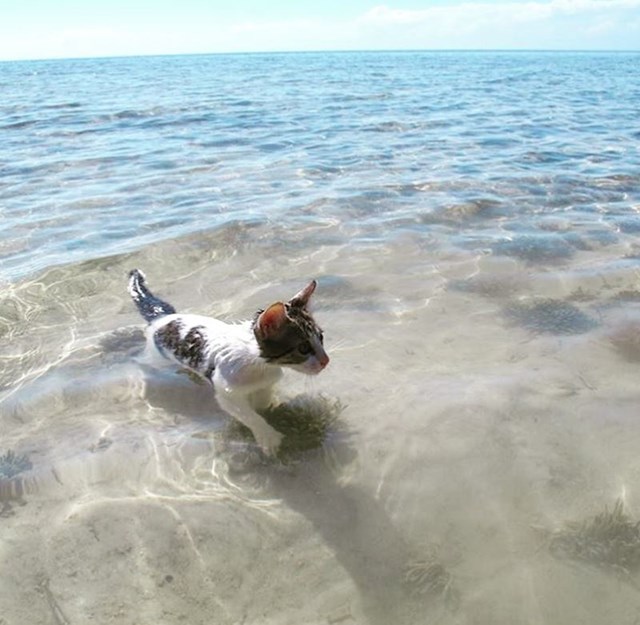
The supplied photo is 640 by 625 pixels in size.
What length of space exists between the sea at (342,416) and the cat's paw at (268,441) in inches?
3.8

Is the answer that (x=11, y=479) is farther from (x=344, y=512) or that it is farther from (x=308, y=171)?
(x=308, y=171)

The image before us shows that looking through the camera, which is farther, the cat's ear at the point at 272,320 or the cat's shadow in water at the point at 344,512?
the cat's ear at the point at 272,320

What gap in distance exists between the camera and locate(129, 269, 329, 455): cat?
3.87m

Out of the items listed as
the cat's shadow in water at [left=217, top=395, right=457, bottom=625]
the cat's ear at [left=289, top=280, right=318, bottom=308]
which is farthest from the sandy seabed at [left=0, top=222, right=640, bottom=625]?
the cat's ear at [left=289, top=280, right=318, bottom=308]

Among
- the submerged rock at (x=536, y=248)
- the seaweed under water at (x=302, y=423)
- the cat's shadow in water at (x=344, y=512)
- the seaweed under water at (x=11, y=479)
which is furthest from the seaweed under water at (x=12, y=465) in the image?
the submerged rock at (x=536, y=248)

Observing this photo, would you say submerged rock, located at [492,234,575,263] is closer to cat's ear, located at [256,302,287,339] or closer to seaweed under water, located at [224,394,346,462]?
seaweed under water, located at [224,394,346,462]

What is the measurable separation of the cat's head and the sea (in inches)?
28.5

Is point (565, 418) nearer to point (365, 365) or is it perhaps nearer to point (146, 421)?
point (365, 365)

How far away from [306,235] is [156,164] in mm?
6693

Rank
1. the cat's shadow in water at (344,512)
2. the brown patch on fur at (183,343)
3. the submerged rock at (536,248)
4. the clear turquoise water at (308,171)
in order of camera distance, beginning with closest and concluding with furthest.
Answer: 1. the cat's shadow in water at (344,512)
2. the brown patch on fur at (183,343)
3. the submerged rock at (536,248)
4. the clear turquoise water at (308,171)

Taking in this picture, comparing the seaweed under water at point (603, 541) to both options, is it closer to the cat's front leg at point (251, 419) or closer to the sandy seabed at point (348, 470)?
the sandy seabed at point (348, 470)

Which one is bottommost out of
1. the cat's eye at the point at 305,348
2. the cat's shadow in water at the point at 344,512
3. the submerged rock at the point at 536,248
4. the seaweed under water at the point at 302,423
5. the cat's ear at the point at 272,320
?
the cat's shadow in water at the point at 344,512

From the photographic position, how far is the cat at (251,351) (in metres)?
3.87

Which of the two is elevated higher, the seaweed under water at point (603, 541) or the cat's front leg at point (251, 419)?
the cat's front leg at point (251, 419)
